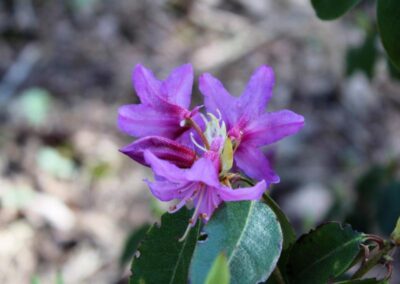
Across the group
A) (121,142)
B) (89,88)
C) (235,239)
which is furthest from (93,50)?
(235,239)

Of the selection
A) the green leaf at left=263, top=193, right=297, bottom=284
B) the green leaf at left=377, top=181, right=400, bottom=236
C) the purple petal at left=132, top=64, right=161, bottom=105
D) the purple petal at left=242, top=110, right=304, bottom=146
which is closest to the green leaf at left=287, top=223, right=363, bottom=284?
the green leaf at left=263, top=193, right=297, bottom=284

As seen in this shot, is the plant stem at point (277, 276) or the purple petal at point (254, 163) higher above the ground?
the purple petal at point (254, 163)

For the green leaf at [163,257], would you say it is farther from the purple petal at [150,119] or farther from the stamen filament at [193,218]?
the purple petal at [150,119]

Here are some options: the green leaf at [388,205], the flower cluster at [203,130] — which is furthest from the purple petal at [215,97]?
the green leaf at [388,205]

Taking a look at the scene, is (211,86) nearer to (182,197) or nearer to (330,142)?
(182,197)

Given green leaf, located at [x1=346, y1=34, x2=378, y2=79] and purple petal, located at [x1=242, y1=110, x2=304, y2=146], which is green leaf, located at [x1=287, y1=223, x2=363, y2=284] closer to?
purple petal, located at [x1=242, y1=110, x2=304, y2=146]

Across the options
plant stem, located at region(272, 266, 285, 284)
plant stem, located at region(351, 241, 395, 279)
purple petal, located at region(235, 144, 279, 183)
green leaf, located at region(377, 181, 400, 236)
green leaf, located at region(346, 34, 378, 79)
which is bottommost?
green leaf, located at region(377, 181, 400, 236)
